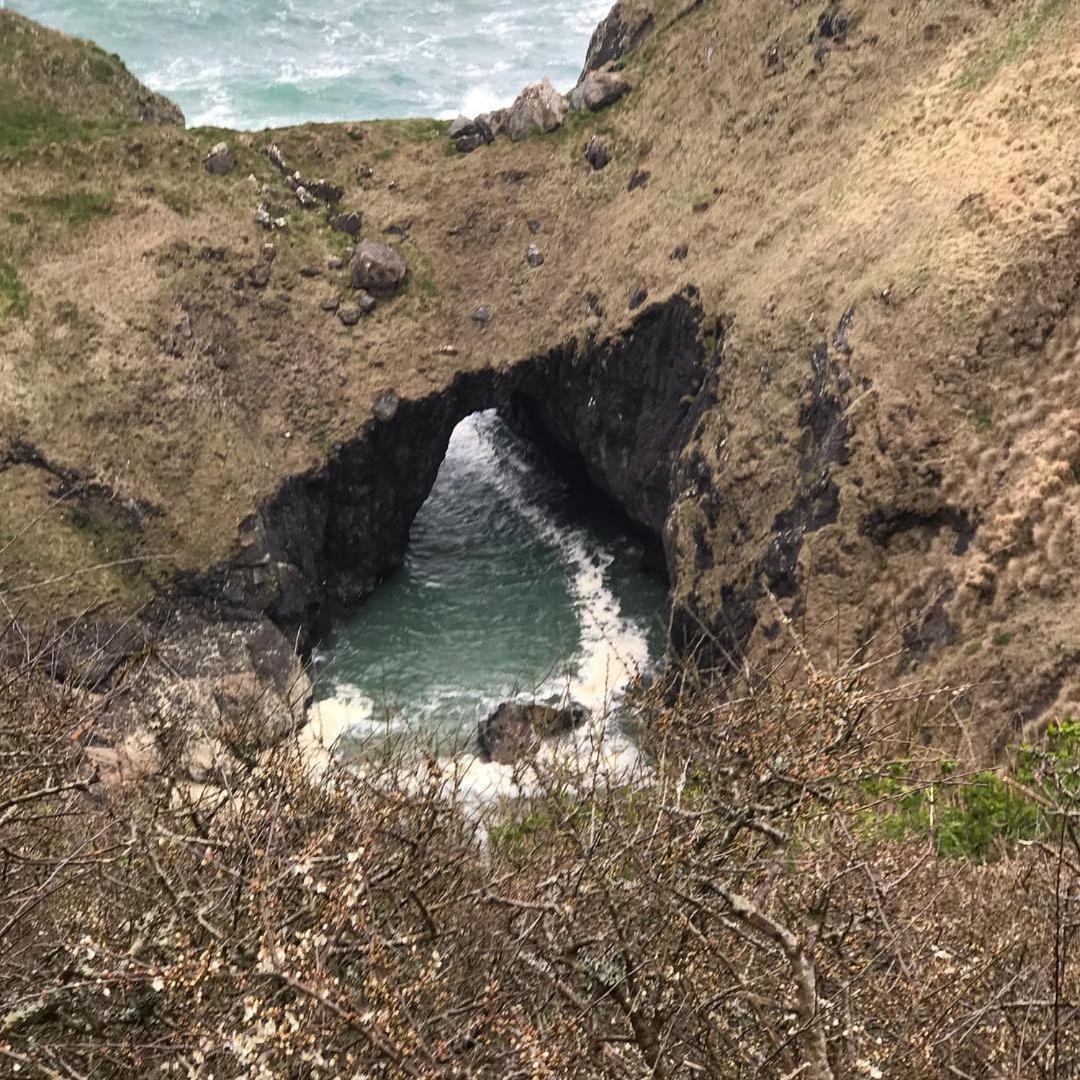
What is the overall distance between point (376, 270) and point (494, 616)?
15.6 meters

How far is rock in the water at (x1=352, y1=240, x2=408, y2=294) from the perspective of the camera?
1709 inches

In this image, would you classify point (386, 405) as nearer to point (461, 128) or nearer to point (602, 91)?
point (461, 128)

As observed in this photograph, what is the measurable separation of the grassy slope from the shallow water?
534 cm

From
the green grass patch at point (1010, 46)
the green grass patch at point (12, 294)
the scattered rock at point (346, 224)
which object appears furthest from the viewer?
the scattered rock at point (346, 224)

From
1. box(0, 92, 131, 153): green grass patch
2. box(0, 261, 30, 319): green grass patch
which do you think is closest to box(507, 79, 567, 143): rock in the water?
box(0, 92, 131, 153): green grass patch

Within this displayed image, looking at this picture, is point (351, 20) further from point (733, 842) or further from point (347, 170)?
point (733, 842)

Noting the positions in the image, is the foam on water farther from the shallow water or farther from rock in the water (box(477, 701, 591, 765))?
rock in the water (box(477, 701, 591, 765))

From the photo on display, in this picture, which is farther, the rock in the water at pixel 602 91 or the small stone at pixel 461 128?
the small stone at pixel 461 128

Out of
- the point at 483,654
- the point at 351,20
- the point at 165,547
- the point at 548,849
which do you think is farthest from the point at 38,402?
the point at 351,20

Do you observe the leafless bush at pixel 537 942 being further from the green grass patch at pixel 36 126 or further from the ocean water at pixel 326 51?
the ocean water at pixel 326 51

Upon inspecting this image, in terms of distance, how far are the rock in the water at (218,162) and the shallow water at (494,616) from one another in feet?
55.1

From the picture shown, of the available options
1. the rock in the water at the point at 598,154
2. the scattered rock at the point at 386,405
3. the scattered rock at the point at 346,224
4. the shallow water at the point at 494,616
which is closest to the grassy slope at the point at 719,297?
the scattered rock at the point at 386,405

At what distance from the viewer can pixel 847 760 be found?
11.6 m

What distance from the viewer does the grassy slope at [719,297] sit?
1077 inches
